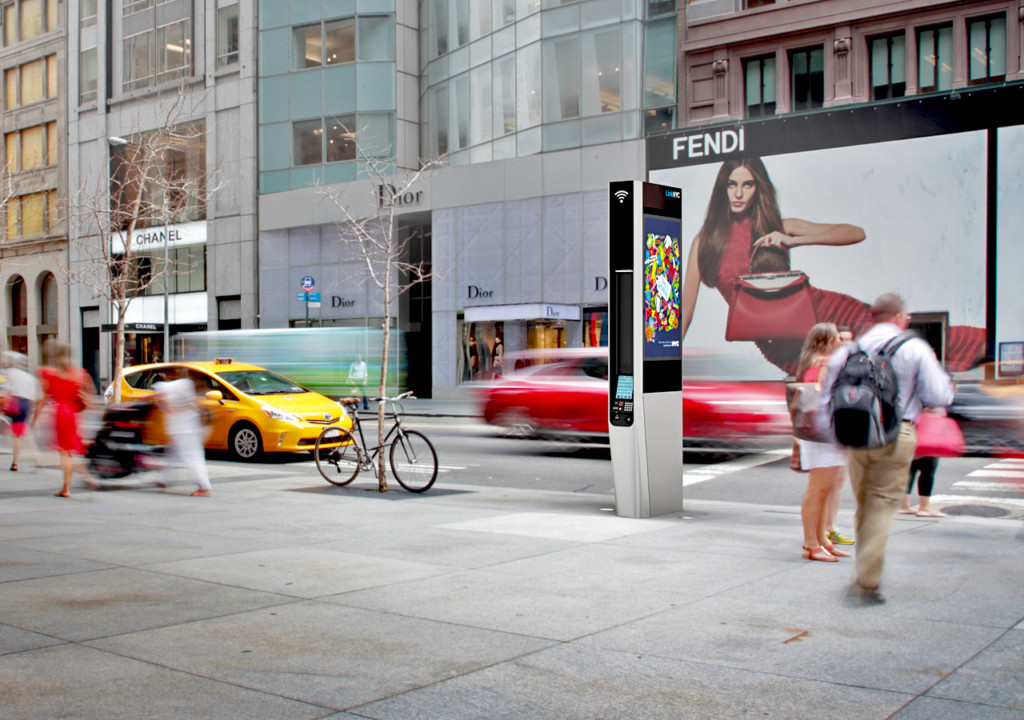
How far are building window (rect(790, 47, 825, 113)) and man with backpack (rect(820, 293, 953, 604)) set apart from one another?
79.9 feet

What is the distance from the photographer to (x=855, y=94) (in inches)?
1109

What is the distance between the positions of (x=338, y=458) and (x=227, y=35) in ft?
116

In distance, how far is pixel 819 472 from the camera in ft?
23.2

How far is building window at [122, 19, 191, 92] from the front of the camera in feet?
145

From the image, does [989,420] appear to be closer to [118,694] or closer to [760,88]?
[118,694]

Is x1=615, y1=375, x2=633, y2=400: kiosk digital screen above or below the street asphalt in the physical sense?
above

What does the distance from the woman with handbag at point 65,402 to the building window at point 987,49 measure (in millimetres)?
24517

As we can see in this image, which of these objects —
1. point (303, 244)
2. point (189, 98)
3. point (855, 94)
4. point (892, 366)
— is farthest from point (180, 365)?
point (189, 98)

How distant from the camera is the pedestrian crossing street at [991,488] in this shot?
10.5m

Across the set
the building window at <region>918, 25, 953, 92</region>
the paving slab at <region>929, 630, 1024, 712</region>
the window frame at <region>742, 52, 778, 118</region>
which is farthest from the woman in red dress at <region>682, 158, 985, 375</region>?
the paving slab at <region>929, 630, 1024, 712</region>

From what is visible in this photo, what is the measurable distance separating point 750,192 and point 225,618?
24154mm

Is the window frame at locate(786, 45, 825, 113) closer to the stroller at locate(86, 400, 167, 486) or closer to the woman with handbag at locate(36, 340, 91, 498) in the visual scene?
the stroller at locate(86, 400, 167, 486)

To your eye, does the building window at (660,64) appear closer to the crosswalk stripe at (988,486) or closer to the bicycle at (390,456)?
the crosswalk stripe at (988,486)

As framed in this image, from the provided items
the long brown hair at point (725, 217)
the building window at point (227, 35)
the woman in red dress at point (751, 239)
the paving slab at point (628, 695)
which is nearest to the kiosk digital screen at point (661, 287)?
the paving slab at point (628, 695)
